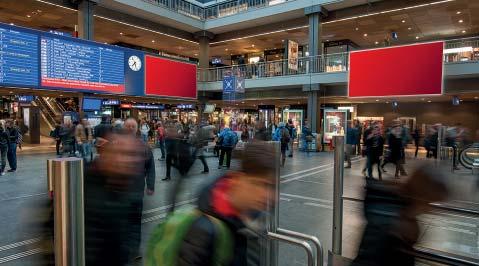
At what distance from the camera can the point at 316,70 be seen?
64.0 feet

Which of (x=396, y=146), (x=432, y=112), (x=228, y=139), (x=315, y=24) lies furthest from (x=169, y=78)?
(x=432, y=112)

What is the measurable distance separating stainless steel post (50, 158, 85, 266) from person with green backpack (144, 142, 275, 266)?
16.9 inches

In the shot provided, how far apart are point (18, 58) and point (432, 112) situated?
2509 centimetres

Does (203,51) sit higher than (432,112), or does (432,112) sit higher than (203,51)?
(203,51)

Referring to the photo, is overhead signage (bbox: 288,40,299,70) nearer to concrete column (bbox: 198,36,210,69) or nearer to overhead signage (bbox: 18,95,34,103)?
concrete column (bbox: 198,36,210,69)

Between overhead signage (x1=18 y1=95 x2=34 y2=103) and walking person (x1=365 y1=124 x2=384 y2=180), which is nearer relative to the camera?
walking person (x1=365 y1=124 x2=384 y2=180)

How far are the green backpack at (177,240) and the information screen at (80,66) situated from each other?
605 inches

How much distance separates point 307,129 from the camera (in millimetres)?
18047

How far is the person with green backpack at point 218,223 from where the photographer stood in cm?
146

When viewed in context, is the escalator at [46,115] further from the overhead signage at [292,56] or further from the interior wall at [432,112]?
the interior wall at [432,112]

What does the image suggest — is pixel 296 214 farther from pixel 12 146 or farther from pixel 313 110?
pixel 313 110

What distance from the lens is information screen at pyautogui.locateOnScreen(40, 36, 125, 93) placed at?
1469 centimetres

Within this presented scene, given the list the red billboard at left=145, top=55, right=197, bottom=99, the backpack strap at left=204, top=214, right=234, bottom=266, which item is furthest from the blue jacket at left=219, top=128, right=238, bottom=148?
the backpack strap at left=204, top=214, right=234, bottom=266

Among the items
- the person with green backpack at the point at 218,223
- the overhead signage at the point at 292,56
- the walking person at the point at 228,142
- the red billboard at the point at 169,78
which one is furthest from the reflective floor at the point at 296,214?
the overhead signage at the point at 292,56
